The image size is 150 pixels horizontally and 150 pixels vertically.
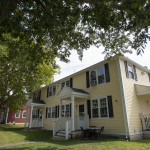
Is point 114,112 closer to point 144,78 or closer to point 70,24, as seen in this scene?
point 144,78

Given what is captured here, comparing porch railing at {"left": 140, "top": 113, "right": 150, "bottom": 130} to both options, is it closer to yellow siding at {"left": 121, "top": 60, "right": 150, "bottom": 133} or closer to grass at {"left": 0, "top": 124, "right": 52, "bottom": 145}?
yellow siding at {"left": 121, "top": 60, "right": 150, "bottom": 133}

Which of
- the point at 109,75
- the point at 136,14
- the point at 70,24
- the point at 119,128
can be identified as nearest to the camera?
the point at 136,14

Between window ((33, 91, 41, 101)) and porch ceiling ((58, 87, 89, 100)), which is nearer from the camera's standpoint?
porch ceiling ((58, 87, 89, 100))

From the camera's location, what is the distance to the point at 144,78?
1325 cm

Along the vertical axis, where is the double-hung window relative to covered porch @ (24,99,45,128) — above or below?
above

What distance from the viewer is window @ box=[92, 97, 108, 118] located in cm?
1038

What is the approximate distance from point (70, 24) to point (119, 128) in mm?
7754

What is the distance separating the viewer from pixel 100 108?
10.7m

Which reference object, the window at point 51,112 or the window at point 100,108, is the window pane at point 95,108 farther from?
the window at point 51,112

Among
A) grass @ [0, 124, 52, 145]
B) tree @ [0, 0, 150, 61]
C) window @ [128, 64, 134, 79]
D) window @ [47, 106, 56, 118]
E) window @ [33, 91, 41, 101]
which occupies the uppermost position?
tree @ [0, 0, 150, 61]

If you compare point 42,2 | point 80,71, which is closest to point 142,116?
point 80,71

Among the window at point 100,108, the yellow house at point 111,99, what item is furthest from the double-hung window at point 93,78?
the window at point 100,108

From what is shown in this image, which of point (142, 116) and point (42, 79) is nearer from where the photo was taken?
point (142, 116)

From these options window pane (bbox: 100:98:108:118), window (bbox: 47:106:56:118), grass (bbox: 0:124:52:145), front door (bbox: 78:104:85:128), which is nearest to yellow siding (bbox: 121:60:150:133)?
window pane (bbox: 100:98:108:118)
